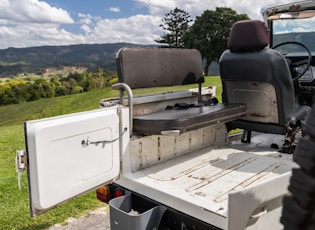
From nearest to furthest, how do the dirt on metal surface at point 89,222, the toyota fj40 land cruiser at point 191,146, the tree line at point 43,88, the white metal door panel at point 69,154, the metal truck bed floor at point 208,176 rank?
the toyota fj40 land cruiser at point 191,146
the white metal door panel at point 69,154
the metal truck bed floor at point 208,176
the dirt on metal surface at point 89,222
the tree line at point 43,88

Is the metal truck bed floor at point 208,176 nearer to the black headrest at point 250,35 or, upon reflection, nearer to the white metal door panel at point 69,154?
the white metal door panel at point 69,154

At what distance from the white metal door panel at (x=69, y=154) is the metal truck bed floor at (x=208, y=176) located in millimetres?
335

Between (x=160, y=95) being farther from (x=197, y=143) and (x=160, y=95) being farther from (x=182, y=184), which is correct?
(x=182, y=184)

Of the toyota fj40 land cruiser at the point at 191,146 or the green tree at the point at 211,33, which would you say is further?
the green tree at the point at 211,33

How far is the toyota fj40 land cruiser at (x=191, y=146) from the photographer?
1.49 metres

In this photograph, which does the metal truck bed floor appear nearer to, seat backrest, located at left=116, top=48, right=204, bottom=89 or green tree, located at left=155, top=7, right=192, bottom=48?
seat backrest, located at left=116, top=48, right=204, bottom=89

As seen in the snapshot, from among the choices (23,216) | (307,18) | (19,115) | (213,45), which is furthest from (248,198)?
(213,45)

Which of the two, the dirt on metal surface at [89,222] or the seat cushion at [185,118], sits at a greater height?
the seat cushion at [185,118]

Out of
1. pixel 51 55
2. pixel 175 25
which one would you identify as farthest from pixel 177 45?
pixel 51 55

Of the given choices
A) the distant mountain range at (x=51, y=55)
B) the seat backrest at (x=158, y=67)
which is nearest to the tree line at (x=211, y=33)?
the seat backrest at (x=158, y=67)

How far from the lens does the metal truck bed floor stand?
2.03 m

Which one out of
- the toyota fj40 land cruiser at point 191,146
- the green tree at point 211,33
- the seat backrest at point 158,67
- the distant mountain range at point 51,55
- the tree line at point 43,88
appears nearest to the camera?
the toyota fj40 land cruiser at point 191,146

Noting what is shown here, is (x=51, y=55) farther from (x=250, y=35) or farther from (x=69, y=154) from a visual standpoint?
(x=69, y=154)

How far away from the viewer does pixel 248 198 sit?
54.9 inches
